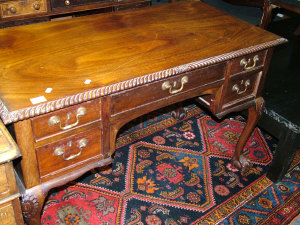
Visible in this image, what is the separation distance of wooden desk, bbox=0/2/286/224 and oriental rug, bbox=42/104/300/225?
0.49m

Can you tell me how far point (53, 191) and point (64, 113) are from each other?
35.2 inches

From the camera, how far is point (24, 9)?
2395 millimetres

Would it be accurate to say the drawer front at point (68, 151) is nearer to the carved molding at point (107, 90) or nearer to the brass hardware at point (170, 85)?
the carved molding at point (107, 90)

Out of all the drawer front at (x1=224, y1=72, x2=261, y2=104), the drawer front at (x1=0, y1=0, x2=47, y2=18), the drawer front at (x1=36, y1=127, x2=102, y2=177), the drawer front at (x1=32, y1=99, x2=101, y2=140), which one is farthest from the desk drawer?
the drawer front at (x1=0, y1=0, x2=47, y2=18)

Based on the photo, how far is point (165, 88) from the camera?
1541mm

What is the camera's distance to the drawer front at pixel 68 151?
1.36 metres

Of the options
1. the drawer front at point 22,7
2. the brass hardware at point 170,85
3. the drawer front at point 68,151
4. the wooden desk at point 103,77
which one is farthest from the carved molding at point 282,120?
the drawer front at point 22,7

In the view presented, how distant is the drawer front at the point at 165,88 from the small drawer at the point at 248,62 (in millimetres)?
73

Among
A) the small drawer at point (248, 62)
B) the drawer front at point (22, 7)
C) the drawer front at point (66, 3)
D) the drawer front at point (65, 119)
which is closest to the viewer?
the drawer front at point (65, 119)

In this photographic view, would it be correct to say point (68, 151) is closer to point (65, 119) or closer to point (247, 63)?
point (65, 119)

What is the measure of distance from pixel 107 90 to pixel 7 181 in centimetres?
49

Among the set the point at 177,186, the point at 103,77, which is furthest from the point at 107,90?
the point at 177,186

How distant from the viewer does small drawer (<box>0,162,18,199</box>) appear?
122 centimetres

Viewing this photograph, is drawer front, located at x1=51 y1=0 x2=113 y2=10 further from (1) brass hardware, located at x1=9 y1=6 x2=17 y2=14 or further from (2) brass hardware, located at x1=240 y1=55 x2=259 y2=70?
(2) brass hardware, located at x1=240 y1=55 x2=259 y2=70
